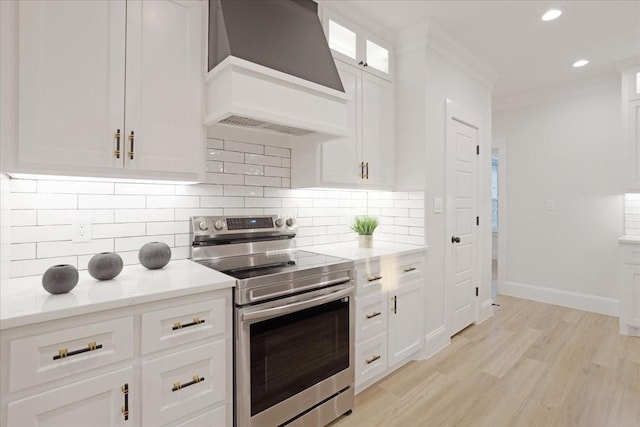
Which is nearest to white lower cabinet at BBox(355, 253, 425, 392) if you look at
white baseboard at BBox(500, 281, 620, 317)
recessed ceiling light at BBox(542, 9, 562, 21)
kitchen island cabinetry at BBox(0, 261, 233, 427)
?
kitchen island cabinetry at BBox(0, 261, 233, 427)

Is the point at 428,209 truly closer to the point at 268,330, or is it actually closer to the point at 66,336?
the point at 268,330

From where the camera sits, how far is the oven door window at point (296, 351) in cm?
162

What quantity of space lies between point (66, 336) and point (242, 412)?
840 mm

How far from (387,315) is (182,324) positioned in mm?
1462

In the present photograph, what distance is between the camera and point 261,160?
2.36 metres

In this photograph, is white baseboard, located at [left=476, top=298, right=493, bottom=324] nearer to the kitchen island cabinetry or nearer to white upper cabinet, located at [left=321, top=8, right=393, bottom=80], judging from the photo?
white upper cabinet, located at [left=321, top=8, right=393, bottom=80]

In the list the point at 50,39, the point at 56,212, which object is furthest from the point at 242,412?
the point at 50,39

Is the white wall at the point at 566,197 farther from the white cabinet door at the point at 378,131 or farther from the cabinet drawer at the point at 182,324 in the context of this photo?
the cabinet drawer at the point at 182,324

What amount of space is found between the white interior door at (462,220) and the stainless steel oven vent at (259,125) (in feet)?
5.24

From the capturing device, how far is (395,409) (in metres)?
2.08

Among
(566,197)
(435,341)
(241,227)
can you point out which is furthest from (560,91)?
(241,227)

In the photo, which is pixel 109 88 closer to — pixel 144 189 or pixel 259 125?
pixel 144 189

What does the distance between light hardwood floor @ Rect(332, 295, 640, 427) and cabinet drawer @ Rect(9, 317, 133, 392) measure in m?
1.34

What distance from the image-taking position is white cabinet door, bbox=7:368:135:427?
1.11 meters
